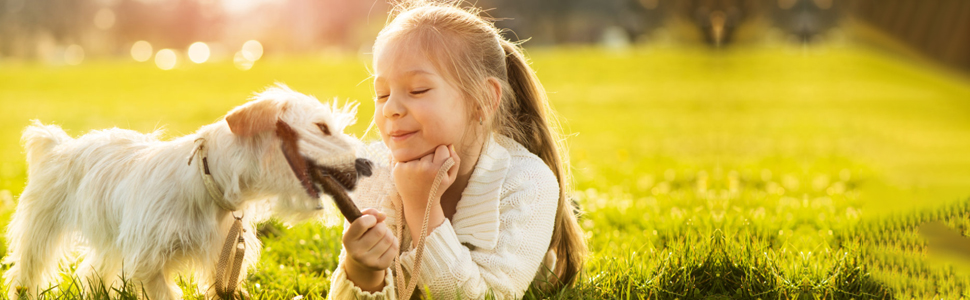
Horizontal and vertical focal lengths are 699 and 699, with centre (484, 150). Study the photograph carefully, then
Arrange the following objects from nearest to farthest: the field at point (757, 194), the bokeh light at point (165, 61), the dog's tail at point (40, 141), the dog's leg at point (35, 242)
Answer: the field at point (757, 194) < the dog's leg at point (35, 242) < the dog's tail at point (40, 141) < the bokeh light at point (165, 61)

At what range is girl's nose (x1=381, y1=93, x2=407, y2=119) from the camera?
2.80m

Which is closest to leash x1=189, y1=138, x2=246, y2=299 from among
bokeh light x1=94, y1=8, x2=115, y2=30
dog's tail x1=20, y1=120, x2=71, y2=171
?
dog's tail x1=20, y1=120, x2=71, y2=171

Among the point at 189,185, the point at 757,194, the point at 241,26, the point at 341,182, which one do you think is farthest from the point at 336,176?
the point at 241,26

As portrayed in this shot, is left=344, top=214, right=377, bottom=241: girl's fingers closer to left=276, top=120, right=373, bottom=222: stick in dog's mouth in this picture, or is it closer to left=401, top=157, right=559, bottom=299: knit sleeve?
left=276, top=120, right=373, bottom=222: stick in dog's mouth

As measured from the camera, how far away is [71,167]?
3.07m

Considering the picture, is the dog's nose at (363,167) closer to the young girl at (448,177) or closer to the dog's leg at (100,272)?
the young girl at (448,177)

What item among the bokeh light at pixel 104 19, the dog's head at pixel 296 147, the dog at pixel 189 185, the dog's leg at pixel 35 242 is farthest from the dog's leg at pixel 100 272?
the bokeh light at pixel 104 19

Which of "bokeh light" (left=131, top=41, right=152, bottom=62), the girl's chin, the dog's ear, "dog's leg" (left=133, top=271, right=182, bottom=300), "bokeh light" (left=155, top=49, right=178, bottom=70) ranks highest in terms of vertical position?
the dog's ear

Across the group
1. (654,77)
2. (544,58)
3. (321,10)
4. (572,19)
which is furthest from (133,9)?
(654,77)

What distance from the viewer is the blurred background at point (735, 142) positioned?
1831 mm

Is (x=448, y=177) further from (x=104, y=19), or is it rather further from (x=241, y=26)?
(x=241, y=26)

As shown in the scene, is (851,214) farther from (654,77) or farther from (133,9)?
(133,9)

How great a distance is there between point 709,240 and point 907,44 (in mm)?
2164

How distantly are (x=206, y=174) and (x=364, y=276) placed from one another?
2.30 feet
